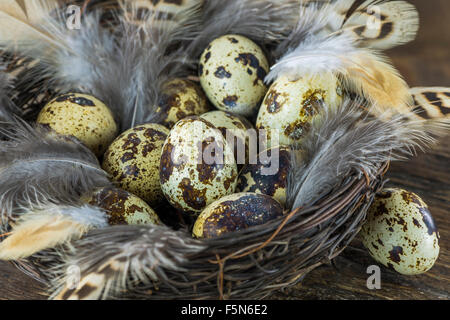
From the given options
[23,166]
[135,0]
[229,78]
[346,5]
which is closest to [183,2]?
[135,0]

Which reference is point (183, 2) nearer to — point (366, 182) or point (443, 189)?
point (366, 182)

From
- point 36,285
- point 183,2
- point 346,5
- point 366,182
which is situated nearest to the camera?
point 366,182

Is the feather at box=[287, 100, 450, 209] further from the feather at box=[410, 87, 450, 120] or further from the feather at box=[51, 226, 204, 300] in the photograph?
the feather at box=[51, 226, 204, 300]

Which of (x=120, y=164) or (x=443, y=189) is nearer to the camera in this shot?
(x=120, y=164)

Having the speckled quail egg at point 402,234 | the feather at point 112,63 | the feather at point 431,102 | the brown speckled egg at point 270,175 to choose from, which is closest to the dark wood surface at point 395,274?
the speckled quail egg at point 402,234

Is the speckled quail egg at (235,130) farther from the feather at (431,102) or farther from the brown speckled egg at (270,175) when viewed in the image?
the feather at (431,102)

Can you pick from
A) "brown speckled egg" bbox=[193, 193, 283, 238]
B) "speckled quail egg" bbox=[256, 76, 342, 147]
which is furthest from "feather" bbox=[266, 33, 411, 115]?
"brown speckled egg" bbox=[193, 193, 283, 238]
